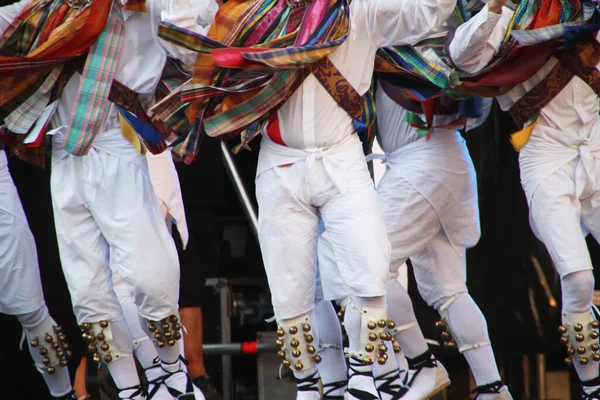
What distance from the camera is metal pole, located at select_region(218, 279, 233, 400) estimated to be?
6137 mm

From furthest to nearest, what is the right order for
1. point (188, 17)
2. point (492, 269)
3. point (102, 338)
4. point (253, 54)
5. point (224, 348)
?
point (492, 269), point (224, 348), point (102, 338), point (188, 17), point (253, 54)

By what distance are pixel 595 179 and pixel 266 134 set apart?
1.40 meters

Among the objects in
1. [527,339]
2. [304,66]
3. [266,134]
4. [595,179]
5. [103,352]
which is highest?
[304,66]

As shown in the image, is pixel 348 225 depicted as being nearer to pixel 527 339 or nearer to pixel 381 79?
pixel 381 79

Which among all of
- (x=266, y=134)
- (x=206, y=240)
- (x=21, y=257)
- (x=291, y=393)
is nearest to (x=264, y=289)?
(x=206, y=240)

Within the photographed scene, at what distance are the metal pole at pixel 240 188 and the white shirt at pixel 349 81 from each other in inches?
87.6

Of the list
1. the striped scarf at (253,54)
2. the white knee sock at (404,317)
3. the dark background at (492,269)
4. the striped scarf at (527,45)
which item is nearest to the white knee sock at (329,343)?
the white knee sock at (404,317)

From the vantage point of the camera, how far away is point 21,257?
5020mm

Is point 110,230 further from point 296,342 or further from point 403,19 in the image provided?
point 403,19

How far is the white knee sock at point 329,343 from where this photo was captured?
14.8ft

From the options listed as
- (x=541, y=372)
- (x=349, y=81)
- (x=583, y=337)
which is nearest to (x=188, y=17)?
(x=349, y=81)

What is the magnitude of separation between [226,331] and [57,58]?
7.28 ft

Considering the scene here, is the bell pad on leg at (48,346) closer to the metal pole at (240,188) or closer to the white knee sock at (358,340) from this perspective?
the white knee sock at (358,340)

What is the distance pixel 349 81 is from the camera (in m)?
4.21
